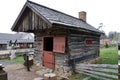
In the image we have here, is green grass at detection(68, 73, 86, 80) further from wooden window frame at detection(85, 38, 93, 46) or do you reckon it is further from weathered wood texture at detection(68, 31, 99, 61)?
wooden window frame at detection(85, 38, 93, 46)

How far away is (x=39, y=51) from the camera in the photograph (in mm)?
11289

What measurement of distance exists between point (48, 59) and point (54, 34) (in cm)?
194

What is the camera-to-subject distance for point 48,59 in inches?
409

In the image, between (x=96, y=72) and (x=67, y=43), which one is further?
(x=67, y=43)

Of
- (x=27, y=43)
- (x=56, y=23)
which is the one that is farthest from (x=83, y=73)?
(x=27, y=43)

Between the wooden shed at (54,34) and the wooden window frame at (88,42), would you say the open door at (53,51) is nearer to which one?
the wooden shed at (54,34)

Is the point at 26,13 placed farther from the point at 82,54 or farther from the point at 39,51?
the point at 82,54

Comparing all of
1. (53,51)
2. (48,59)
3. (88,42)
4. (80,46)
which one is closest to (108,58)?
(88,42)

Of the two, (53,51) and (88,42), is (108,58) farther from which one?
(53,51)

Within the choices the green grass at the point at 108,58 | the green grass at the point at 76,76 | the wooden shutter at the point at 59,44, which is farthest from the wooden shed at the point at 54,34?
the green grass at the point at 108,58

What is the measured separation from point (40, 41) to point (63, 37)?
2.59 meters

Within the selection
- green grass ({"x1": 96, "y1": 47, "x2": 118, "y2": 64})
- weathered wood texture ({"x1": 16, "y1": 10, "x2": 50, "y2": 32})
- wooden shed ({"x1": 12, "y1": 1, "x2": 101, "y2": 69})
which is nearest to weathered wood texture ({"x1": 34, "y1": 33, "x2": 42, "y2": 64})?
wooden shed ({"x1": 12, "y1": 1, "x2": 101, "y2": 69})

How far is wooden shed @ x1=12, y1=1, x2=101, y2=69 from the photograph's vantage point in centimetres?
859

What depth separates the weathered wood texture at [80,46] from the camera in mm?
9655
